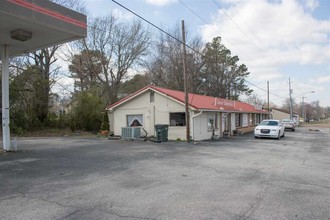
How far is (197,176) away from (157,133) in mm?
11272

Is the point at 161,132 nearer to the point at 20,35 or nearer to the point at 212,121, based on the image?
the point at 212,121

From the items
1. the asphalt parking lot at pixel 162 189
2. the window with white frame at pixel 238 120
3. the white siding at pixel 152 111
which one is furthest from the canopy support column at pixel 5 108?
the window with white frame at pixel 238 120

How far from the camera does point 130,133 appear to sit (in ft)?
68.5

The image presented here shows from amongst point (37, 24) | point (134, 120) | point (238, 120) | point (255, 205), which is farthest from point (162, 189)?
point (238, 120)

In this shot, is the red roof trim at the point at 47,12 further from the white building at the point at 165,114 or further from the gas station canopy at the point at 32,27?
the white building at the point at 165,114

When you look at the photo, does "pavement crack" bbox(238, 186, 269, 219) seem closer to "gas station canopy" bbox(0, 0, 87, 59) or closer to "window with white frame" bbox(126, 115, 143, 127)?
"gas station canopy" bbox(0, 0, 87, 59)

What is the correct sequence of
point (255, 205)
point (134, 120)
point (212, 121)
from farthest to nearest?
point (212, 121) → point (134, 120) → point (255, 205)

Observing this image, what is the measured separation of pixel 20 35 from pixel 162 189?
8.87m

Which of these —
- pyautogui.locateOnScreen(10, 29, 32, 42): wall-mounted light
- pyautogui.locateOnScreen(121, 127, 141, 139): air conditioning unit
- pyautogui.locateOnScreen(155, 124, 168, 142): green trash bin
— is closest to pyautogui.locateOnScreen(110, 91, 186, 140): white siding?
pyautogui.locateOnScreen(121, 127, 141, 139): air conditioning unit

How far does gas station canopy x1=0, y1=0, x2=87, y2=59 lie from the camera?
32.1 feet

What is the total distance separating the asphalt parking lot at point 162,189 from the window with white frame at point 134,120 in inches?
448

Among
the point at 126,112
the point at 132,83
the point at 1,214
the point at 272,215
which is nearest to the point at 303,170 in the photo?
the point at 272,215

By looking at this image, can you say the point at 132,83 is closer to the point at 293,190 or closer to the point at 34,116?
the point at 34,116

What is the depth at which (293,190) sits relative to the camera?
6691 millimetres
